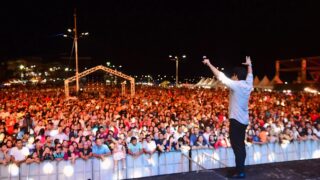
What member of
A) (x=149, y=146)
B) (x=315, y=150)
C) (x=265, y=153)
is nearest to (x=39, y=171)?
(x=149, y=146)

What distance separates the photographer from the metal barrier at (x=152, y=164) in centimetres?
700

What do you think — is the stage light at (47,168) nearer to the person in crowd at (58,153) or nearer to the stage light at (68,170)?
the stage light at (68,170)

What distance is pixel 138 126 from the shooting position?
1189cm

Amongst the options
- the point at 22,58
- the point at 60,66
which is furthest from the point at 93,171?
the point at 60,66

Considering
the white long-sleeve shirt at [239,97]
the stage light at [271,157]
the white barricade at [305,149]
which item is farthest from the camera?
the white barricade at [305,149]

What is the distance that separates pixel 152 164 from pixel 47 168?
7.20 ft

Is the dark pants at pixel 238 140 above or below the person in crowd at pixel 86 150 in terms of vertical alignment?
above

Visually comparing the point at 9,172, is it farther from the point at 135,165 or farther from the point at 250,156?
the point at 250,156

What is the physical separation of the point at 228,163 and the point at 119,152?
2.57 metres

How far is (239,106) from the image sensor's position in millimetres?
4184

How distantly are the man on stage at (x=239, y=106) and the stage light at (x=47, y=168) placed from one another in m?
4.17

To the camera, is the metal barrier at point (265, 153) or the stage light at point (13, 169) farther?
the metal barrier at point (265, 153)

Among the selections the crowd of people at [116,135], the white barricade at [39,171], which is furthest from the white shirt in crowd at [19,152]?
the white barricade at [39,171]

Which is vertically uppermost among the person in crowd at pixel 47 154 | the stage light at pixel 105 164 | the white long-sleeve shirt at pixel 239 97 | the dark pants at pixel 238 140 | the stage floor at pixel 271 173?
the white long-sleeve shirt at pixel 239 97
